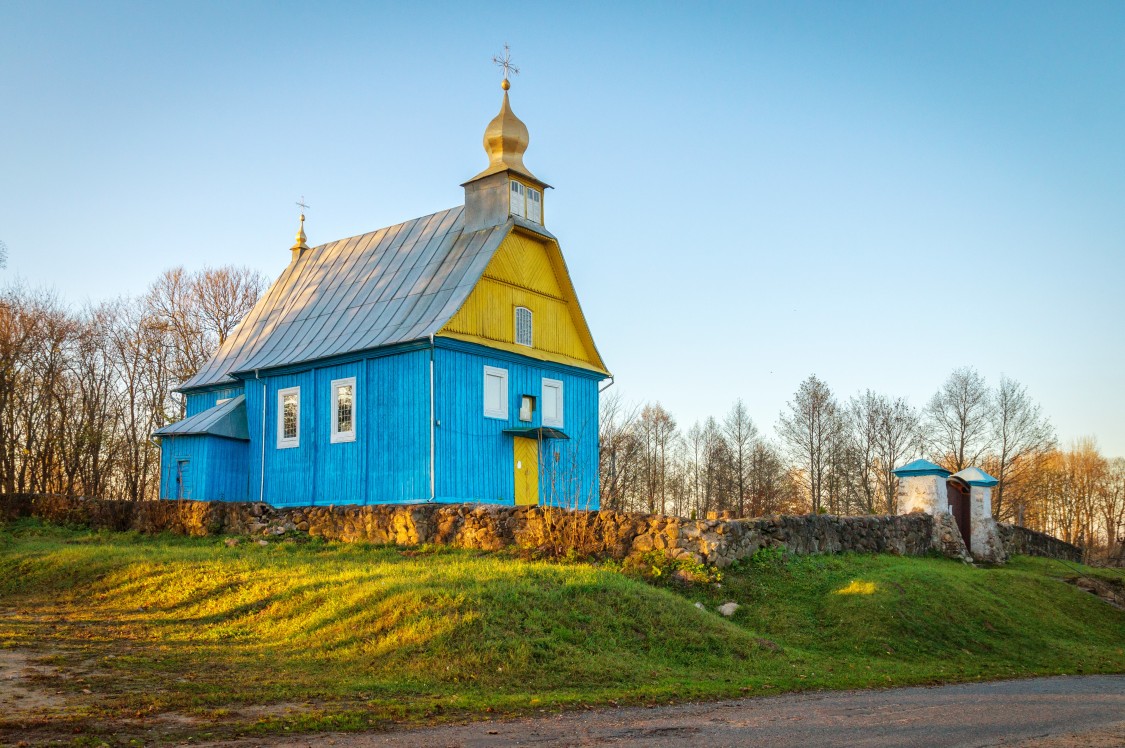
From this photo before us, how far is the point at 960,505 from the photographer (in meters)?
24.7

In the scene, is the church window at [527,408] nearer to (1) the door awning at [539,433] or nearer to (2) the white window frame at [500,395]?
(1) the door awning at [539,433]

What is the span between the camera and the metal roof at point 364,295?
24406 mm

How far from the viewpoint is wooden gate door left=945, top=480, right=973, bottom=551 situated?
80.4 ft

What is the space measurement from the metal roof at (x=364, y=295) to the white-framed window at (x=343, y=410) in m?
0.85

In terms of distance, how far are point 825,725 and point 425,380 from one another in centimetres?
1549

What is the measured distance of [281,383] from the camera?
26422mm

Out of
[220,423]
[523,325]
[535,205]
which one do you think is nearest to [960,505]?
[523,325]

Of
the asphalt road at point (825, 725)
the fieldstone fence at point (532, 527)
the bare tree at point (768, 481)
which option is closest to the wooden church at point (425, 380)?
the fieldstone fence at point (532, 527)

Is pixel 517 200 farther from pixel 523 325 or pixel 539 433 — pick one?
pixel 539 433

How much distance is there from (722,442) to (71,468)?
34551 millimetres

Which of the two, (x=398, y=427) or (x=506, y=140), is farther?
(x=506, y=140)

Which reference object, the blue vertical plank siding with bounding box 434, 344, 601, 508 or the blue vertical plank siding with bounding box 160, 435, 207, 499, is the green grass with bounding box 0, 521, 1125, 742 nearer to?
the blue vertical plank siding with bounding box 434, 344, 601, 508

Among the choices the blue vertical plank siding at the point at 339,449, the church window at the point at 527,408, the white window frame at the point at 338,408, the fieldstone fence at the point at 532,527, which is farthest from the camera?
the church window at the point at 527,408

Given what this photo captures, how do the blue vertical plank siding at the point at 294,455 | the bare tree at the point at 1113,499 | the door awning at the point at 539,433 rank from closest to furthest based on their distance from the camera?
the door awning at the point at 539,433 → the blue vertical plank siding at the point at 294,455 → the bare tree at the point at 1113,499
